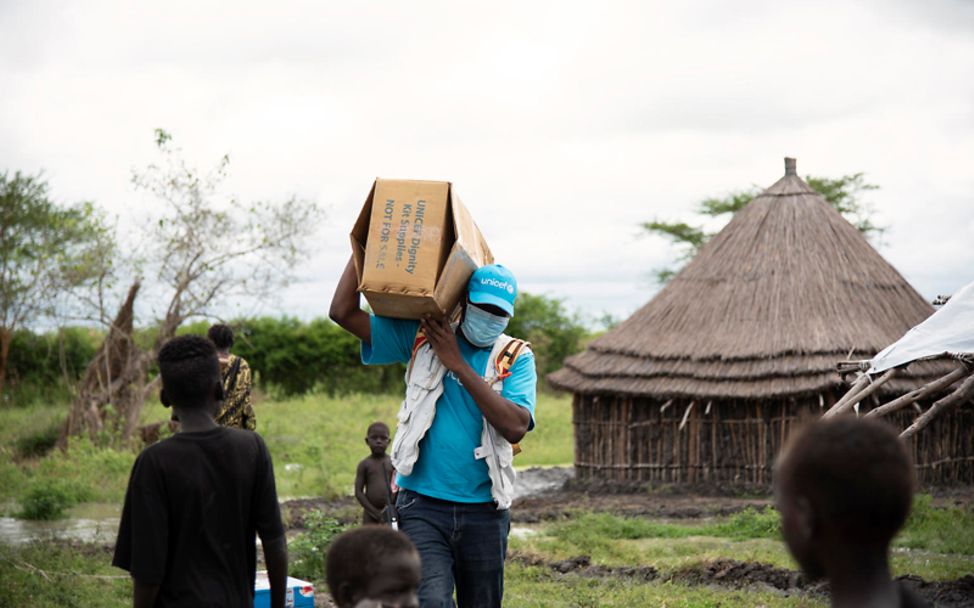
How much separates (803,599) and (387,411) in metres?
15.6

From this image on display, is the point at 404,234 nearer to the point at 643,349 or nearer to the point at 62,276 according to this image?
the point at 643,349

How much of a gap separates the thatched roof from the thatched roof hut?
20 mm

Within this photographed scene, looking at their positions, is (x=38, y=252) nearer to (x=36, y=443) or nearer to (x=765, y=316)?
(x=36, y=443)

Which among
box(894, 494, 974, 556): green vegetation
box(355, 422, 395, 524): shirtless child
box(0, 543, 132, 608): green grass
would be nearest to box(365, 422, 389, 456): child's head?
box(355, 422, 395, 524): shirtless child

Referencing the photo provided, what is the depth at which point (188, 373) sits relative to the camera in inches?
131

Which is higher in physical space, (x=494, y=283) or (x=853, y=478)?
(x=494, y=283)

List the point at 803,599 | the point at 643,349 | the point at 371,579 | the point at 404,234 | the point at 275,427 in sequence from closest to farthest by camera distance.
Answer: the point at 371,579
the point at 404,234
the point at 803,599
the point at 643,349
the point at 275,427

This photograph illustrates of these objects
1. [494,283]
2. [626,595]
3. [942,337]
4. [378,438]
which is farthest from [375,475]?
[942,337]

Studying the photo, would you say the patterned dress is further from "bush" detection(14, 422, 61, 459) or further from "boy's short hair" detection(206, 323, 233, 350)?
"bush" detection(14, 422, 61, 459)

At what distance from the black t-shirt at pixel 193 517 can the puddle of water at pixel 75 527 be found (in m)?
7.53

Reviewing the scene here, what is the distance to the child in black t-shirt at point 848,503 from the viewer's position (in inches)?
81.8

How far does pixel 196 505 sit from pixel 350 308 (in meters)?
1.22

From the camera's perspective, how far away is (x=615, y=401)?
53.2 feet

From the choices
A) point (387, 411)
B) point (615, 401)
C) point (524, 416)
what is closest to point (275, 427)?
point (387, 411)
